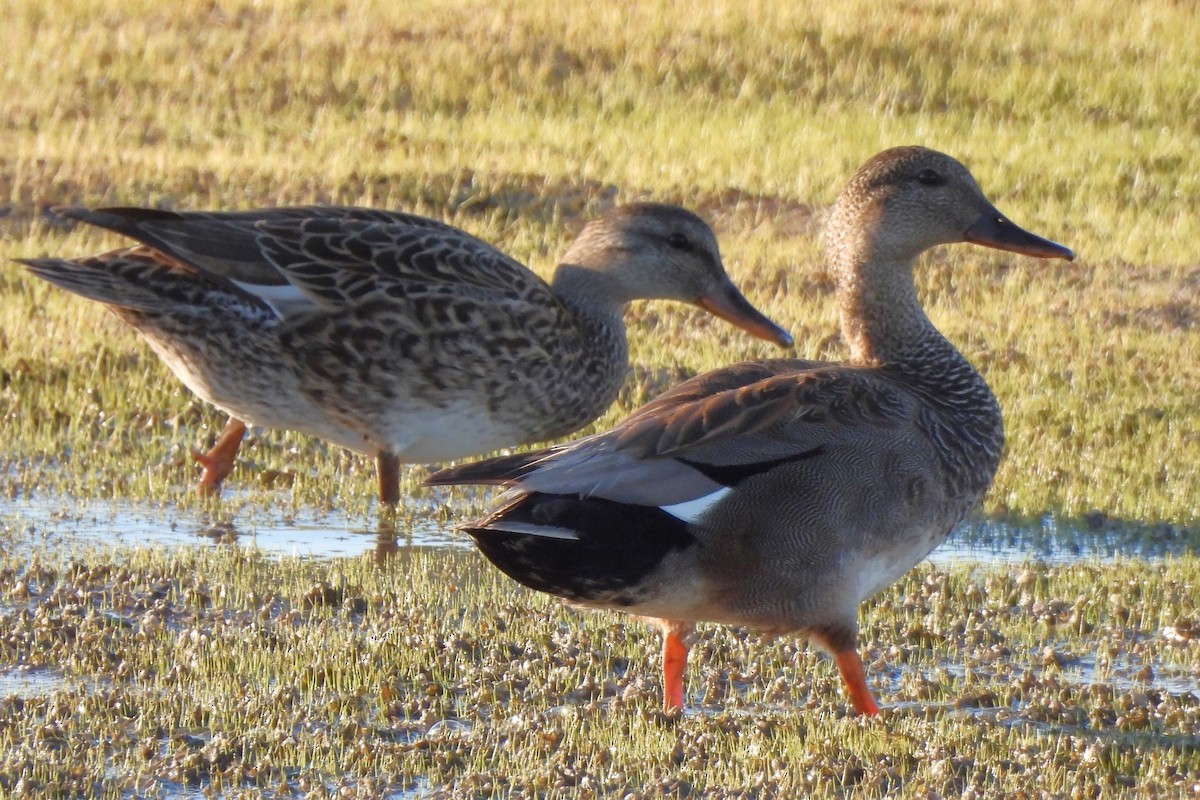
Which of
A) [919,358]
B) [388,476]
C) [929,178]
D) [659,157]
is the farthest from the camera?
[659,157]

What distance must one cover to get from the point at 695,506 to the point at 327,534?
96.8 inches

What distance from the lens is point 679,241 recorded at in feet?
24.4

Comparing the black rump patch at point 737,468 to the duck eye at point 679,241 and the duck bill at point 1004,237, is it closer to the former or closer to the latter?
the duck bill at point 1004,237

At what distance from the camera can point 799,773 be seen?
4.44 m

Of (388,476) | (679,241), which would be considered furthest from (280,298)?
(679,241)

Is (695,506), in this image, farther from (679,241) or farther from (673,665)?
(679,241)

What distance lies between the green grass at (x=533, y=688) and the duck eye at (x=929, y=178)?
4.25ft

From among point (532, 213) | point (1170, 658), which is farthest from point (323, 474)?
point (532, 213)

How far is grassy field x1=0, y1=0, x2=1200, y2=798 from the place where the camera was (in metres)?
4.62

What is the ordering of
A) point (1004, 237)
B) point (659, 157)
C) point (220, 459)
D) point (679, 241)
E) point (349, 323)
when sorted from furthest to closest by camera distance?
point (659, 157)
point (679, 241)
point (220, 459)
point (349, 323)
point (1004, 237)

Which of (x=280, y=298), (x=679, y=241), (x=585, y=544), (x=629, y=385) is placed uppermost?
(x=585, y=544)

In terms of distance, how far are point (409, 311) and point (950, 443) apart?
7.54ft

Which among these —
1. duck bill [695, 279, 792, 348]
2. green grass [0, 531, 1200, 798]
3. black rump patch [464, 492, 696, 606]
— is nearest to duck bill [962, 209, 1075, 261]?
green grass [0, 531, 1200, 798]

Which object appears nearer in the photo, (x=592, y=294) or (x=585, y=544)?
(x=585, y=544)
